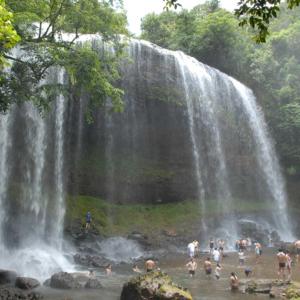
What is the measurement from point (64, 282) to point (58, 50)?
787 cm

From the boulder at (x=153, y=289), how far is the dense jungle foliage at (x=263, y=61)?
2102 cm

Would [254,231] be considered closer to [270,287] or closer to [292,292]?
[270,287]

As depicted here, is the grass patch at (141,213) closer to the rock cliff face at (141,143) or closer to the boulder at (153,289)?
the rock cliff face at (141,143)

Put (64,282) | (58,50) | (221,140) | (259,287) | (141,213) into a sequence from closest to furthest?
(259,287)
(58,50)
(64,282)
(141,213)
(221,140)

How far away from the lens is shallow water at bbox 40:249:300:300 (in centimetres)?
1294

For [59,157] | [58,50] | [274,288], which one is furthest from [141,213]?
[58,50]

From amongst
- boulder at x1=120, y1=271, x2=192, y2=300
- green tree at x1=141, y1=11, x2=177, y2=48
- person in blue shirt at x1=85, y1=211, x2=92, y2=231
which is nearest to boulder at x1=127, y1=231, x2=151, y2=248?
person in blue shirt at x1=85, y1=211, x2=92, y2=231

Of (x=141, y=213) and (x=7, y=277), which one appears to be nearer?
(x=7, y=277)

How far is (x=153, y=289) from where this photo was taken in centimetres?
1114

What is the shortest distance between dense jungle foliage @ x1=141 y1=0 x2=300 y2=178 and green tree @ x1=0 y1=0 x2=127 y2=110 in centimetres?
1667

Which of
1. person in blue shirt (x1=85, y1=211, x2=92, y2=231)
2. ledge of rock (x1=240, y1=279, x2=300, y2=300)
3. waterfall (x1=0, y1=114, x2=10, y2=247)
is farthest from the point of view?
person in blue shirt (x1=85, y1=211, x2=92, y2=231)

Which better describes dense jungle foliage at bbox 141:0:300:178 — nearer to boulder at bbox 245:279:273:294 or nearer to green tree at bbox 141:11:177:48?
green tree at bbox 141:11:177:48

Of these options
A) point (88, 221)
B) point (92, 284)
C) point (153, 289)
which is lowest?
point (153, 289)

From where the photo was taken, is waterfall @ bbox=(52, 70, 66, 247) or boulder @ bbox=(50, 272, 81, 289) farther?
waterfall @ bbox=(52, 70, 66, 247)
